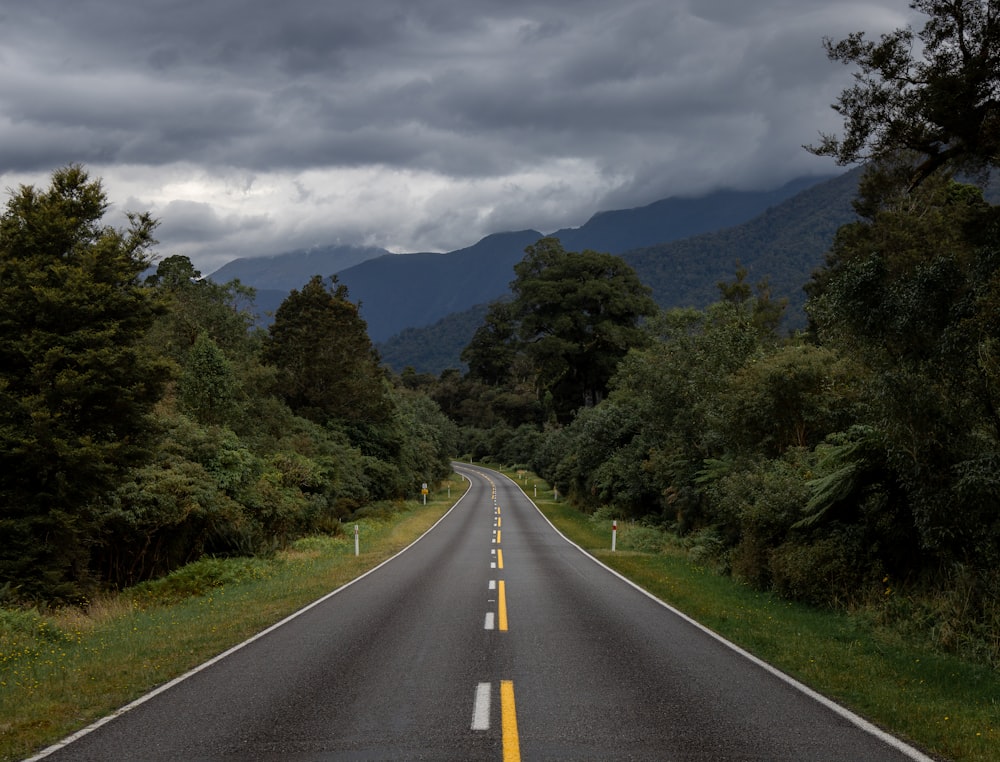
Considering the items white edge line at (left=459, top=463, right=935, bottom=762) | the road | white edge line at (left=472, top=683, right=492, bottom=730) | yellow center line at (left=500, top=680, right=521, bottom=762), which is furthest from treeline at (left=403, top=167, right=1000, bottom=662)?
white edge line at (left=472, top=683, right=492, bottom=730)

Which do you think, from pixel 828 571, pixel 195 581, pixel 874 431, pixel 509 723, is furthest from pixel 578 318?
pixel 509 723

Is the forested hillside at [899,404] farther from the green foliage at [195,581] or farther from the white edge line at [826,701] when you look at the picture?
the green foliage at [195,581]

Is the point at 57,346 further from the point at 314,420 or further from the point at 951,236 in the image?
the point at 314,420

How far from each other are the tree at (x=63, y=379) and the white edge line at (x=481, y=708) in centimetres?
1258

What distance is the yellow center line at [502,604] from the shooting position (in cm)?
1175

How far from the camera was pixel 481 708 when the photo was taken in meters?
6.96

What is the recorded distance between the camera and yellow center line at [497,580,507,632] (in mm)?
11748

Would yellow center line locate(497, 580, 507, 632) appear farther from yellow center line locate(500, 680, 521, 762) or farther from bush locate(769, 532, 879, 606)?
bush locate(769, 532, 879, 606)

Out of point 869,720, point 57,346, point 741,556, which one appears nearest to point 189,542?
point 57,346

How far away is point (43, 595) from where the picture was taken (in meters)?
16.1

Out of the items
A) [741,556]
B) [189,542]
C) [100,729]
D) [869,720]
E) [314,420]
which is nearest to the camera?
[100,729]

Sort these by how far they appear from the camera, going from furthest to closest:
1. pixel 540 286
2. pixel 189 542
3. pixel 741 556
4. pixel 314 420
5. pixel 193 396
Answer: pixel 540 286 < pixel 314 420 < pixel 193 396 < pixel 189 542 < pixel 741 556

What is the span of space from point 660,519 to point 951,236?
1004 inches

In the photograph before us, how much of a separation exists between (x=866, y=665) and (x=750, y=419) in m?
13.3
